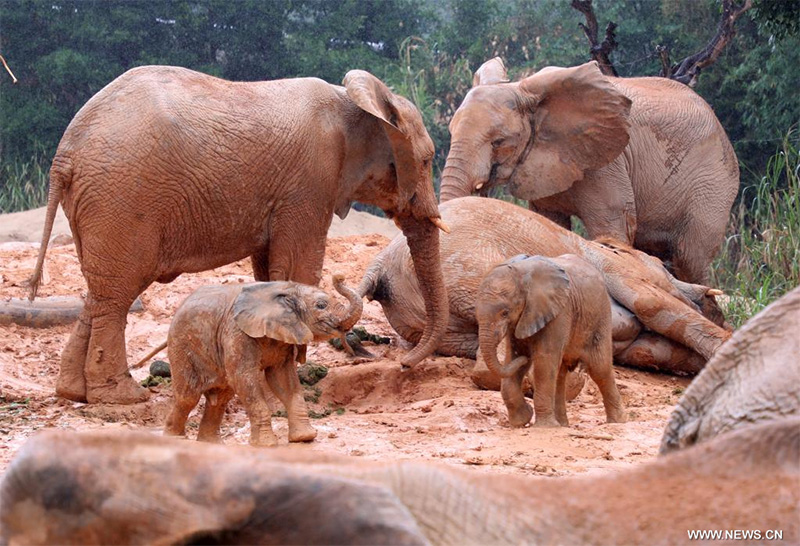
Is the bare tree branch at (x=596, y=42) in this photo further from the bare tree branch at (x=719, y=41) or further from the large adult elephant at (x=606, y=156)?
the large adult elephant at (x=606, y=156)

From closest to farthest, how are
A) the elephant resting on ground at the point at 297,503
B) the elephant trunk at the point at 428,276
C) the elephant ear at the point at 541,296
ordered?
the elephant resting on ground at the point at 297,503
the elephant ear at the point at 541,296
the elephant trunk at the point at 428,276

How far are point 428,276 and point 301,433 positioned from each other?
6.67ft

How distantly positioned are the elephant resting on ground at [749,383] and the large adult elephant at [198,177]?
3.50 meters

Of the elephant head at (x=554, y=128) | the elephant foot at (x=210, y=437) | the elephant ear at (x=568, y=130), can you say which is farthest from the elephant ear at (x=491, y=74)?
the elephant foot at (x=210, y=437)

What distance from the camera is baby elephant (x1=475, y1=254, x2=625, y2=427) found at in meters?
5.31

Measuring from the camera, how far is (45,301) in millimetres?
8469

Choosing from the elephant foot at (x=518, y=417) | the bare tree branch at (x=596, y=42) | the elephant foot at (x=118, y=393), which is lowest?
the elephant foot at (x=118, y=393)

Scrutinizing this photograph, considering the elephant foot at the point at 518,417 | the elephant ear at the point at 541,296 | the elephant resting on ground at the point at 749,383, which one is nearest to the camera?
the elephant resting on ground at the point at 749,383

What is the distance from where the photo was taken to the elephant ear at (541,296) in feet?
17.3

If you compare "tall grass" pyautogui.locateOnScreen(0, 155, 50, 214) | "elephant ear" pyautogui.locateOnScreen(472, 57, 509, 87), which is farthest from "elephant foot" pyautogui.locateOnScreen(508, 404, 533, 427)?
"tall grass" pyautogui.locateOnScreen(0, 155, 50, 214)

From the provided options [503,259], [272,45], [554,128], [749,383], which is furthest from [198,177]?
[272,45]

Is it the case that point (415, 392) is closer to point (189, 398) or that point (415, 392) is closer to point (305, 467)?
point (189, 398)

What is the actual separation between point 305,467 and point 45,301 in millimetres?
7201

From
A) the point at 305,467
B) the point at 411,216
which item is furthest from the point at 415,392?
the point at 305,467
